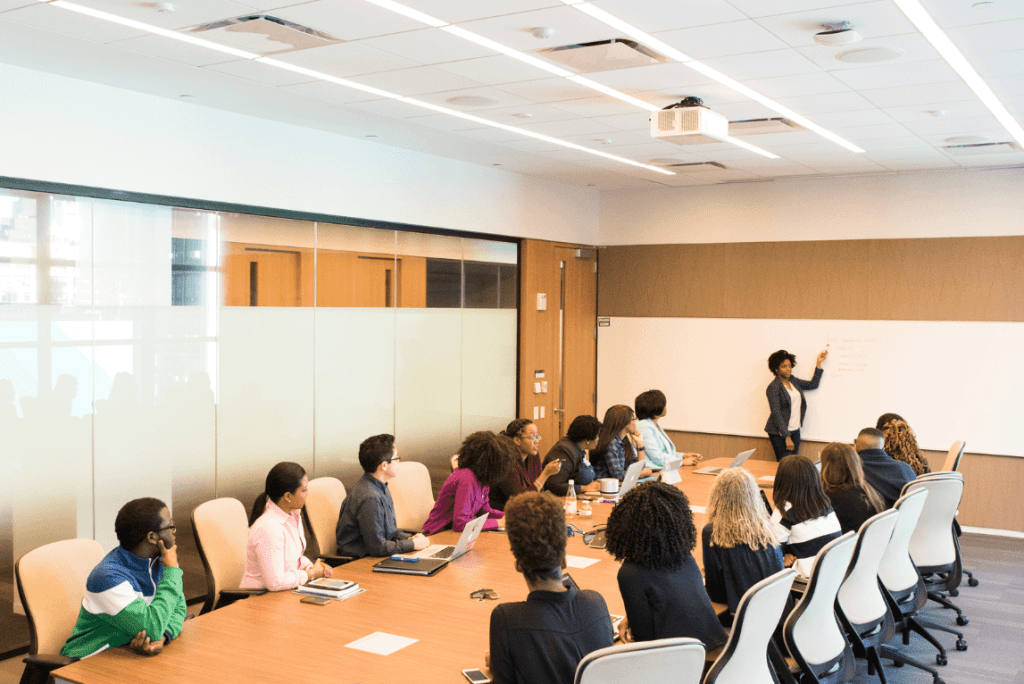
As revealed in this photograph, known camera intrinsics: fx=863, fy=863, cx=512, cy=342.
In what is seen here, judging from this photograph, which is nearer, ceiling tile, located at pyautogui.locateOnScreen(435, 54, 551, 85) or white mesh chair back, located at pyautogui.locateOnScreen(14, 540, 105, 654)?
white mesh chair back, located at pyautogui.locateOnScreen(14, 540, 105, 654)

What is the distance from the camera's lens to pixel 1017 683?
4816 mm

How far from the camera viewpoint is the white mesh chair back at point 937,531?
530 centimetres

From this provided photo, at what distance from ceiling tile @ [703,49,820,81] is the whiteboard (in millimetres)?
4789

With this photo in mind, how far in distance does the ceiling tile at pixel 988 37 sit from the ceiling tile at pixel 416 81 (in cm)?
258

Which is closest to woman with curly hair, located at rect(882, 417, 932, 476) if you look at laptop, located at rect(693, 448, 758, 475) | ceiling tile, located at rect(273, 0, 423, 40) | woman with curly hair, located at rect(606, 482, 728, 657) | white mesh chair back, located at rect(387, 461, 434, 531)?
laptop, located at rect(693, 448, 758, 475)

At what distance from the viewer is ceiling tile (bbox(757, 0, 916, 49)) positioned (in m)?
3.79

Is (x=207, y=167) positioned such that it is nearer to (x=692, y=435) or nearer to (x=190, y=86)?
(x=190, y=86)

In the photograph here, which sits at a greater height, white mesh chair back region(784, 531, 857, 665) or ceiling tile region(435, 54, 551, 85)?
ceiling tile region(435, 54, 551, 85)

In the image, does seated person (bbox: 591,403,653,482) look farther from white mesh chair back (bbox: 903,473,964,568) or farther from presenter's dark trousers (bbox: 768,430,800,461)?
presenter's dark trousers (bbox: 768,430,800,461)

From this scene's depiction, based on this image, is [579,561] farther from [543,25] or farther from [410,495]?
[543,25]

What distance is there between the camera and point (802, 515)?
4.39 m

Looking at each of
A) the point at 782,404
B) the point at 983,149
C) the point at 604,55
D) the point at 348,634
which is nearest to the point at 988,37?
the point at 604,55

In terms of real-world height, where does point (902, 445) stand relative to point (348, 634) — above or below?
above

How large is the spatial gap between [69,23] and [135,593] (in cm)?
266
